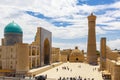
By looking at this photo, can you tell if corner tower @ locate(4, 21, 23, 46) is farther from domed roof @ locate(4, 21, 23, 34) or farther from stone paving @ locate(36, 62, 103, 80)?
stone paving @ locate(36, 62, 103, 80)

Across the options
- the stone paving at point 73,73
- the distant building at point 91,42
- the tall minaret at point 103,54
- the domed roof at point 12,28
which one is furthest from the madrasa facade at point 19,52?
the distant building at point 91,42

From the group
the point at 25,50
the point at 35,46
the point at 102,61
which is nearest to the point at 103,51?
the point at 102,61

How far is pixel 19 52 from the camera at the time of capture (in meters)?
24.1

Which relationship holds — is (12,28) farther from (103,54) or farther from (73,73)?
(103,54)

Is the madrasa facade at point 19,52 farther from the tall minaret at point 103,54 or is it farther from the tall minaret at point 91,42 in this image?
the tall minaret at point 91,42

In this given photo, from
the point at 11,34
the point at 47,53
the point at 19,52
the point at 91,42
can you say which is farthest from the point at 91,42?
the point at 19,52

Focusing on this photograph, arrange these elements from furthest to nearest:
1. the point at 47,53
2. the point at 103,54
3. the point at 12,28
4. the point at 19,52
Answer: the point at 47,53 → the point at 103,54 → the point at 12,28 → the point at 19,52

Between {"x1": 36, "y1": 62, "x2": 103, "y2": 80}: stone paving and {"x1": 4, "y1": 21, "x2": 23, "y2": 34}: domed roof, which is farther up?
{"x1": 4, "y1": 21, "x2": 23, "y2": 34}: domed roof

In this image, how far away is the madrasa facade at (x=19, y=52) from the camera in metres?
24.2

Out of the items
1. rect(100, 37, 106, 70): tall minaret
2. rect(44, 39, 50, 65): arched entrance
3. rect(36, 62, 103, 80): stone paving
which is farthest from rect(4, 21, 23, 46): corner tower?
rect(100, 37, 106, 70): tall minaret

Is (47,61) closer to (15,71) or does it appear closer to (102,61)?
(102,61)

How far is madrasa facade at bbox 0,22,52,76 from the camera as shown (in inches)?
953

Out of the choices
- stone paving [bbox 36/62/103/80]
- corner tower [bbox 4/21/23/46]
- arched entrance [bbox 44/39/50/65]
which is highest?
corner tower [bbox 4/21/23/46]

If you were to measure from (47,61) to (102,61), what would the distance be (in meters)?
11.4
